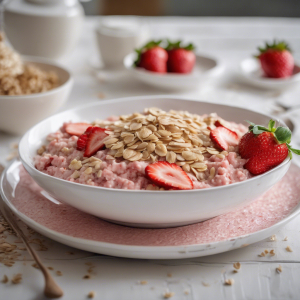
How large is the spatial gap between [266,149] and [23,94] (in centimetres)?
81

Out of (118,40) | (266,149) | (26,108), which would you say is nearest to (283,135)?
(266,149)

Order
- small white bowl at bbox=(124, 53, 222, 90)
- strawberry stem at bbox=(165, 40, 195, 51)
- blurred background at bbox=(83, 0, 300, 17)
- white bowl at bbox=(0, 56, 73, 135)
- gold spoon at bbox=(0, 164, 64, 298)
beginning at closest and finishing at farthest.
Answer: gold spoon at bbox=(0, 164, 64, 298)
white bowl at bbox=(0, 56, 73, 135)
small white bowl at bbox=(124, 53, 222, 90)
strawberry stem at bbox=(165, 40, 195, 51)
blurred background at bbox=(83, 0, 300, 17)

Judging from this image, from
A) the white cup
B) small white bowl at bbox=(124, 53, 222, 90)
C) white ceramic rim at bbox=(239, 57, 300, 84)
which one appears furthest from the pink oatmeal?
the white cup

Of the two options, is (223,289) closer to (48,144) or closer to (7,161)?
(48,144)

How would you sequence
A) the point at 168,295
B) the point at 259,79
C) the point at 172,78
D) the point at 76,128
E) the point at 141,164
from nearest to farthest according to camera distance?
the point at 168,295
the point at 141,164
the point at 76,128
the point at 172,78
the point at 259,79

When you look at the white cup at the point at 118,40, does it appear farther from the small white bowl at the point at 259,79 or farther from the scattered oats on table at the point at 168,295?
the scattered oats on table at the point at 168,295

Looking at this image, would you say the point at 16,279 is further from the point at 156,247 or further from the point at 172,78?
the point at 172,78

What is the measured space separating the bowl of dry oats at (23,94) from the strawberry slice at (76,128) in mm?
265

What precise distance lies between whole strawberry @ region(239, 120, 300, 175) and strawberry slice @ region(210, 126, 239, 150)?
0.05m

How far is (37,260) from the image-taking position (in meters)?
0.69

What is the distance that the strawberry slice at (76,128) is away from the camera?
0.97 m

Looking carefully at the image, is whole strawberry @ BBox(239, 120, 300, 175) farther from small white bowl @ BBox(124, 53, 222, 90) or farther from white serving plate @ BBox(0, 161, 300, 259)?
small white bowl @ BBox(124, 53, 222, 90)

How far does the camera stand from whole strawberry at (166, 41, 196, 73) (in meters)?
1.69

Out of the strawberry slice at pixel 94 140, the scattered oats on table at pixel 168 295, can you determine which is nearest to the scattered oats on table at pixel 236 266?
the scattered oats on table at pixel 168 295
